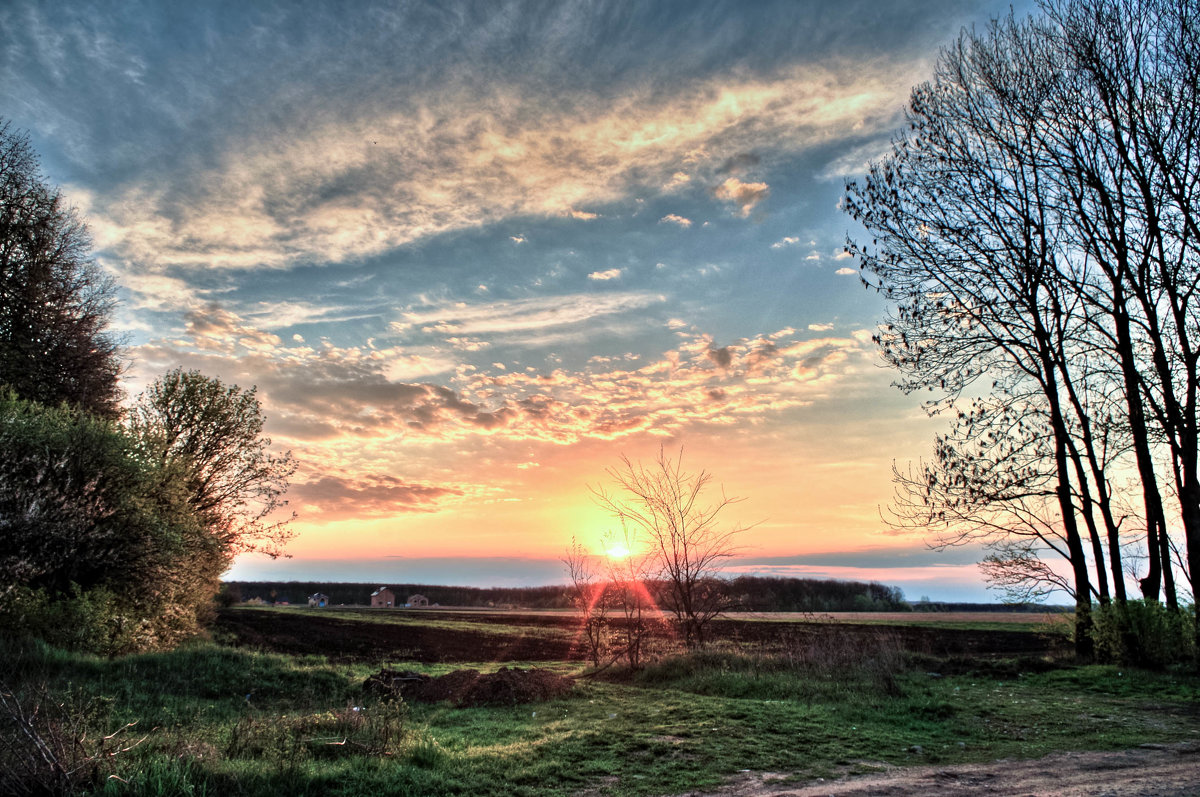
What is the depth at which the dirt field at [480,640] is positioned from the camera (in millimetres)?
25594

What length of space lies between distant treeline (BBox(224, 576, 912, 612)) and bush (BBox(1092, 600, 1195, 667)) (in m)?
49.4

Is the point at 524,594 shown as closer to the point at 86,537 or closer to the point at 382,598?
the point at 382,598

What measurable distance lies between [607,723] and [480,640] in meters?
27.0

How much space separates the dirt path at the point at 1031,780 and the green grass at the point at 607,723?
17.8 inches

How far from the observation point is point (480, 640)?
34875 mm

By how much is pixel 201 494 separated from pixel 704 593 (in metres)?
23.0

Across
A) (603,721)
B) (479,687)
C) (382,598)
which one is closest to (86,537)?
(479,687)

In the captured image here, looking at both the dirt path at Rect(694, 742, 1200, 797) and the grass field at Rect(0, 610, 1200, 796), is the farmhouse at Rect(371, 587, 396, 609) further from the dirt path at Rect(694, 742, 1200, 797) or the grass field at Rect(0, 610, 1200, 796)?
the dirt path at Rect(694, 742, 1200, 797)

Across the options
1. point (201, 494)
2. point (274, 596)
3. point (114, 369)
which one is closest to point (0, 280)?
point (114, 369)

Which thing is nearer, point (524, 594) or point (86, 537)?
point (86, 537)

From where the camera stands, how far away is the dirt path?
236 inches

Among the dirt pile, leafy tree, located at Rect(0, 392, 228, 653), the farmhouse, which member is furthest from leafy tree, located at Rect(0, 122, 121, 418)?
the farmhouse

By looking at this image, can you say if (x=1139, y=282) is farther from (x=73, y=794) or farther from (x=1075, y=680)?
(x=73, y=794)

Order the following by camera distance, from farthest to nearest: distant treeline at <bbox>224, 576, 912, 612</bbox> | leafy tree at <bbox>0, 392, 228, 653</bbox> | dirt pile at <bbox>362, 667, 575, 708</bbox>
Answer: distant treeline at <bbox>224, 576, 912, 612</bbox>, leafy tree at <bbox>0, 392, 228, 653</bbox>, dirt pile at <bbox>362, 667, 575, 708</bbox>
